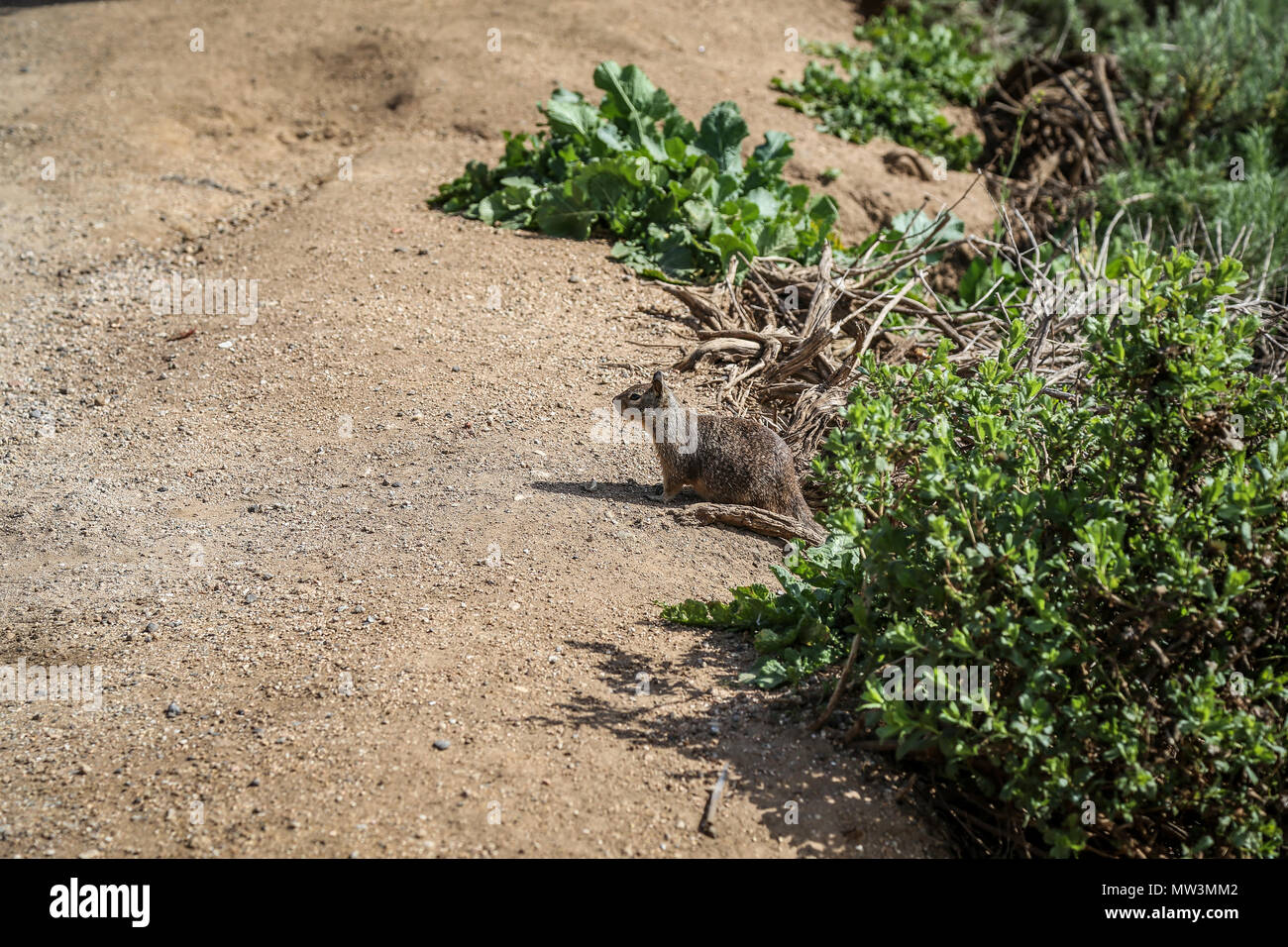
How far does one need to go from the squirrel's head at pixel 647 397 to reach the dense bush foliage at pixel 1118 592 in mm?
1775

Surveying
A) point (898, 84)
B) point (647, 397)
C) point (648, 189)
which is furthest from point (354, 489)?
point (898, 84)

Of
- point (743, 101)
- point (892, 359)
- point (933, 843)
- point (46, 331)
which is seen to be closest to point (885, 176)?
point (743, 101)

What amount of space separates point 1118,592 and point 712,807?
4.15 feet

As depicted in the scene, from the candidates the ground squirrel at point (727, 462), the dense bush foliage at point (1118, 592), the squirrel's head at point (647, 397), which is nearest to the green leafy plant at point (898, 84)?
the squirrel's head at point (647, 397)

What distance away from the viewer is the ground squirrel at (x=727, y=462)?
4594mm

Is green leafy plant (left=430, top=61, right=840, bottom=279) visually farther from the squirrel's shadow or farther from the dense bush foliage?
the dense bush foliage

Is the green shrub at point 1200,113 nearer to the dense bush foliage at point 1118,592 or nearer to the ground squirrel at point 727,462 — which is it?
the ground squirrel at point 727,462

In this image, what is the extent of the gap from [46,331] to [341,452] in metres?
2.56

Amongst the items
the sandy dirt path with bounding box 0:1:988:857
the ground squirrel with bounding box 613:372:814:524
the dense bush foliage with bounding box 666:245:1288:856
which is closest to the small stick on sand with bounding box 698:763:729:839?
the sandy dirt path with bounding box 0:1:988:857

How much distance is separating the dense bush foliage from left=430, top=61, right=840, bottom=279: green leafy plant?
3.72 metres

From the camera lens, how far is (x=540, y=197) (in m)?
7.20

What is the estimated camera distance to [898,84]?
9.67 metres

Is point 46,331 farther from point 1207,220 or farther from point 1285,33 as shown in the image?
point 1285,33

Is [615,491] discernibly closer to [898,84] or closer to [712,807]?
[712,807]
